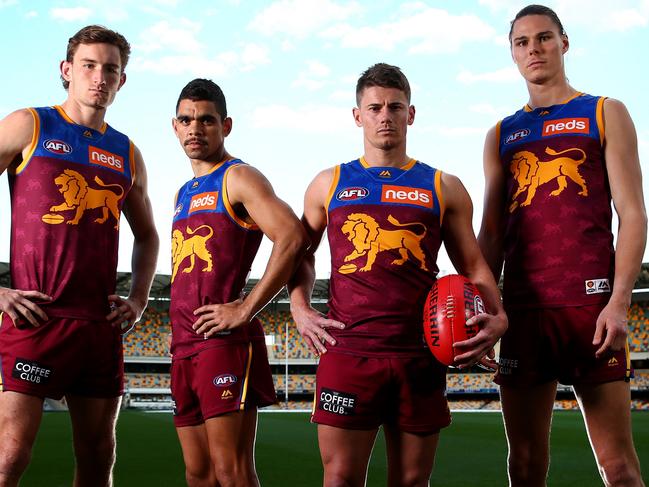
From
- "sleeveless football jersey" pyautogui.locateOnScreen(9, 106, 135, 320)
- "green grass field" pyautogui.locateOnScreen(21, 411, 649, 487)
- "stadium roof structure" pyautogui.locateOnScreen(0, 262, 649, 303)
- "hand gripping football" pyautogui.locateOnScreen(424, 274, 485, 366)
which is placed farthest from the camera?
"stadium roof structure" pyautogui.locateOnScreen(0, 262, 649, 303)

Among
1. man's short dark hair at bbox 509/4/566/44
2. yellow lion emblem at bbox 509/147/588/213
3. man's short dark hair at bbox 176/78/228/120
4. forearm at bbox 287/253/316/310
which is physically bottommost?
forearm at bbox 287/253/316/310

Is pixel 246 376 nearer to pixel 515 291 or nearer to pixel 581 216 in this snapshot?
pixel 515 291

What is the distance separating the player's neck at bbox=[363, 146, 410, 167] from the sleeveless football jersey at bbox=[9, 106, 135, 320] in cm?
147

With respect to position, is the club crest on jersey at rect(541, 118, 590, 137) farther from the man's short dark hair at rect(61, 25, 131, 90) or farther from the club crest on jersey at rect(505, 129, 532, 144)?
the man's short dark hair at rect(61, 25, 131, 90)

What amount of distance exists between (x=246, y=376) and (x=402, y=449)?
87 cm

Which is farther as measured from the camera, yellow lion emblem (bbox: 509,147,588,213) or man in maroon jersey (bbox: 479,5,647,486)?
yellow lion emblem (bbox: 509,147,588,213)

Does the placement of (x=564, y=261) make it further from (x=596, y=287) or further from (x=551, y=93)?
(x=551, y=93)

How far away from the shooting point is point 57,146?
3.76 metres

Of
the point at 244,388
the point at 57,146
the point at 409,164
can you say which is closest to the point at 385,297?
the point at 409,164

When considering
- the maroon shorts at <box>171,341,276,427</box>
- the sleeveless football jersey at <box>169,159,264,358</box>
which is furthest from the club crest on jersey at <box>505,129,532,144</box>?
the maroon shorts at <box>171,341,276,427</box>

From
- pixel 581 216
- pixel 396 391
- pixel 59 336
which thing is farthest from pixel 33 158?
pixel 581 216

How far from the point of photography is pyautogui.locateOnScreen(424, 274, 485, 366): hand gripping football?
313cm

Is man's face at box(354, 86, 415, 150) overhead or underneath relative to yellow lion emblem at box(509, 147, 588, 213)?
overhead

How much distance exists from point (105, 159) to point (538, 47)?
97.4 inches
